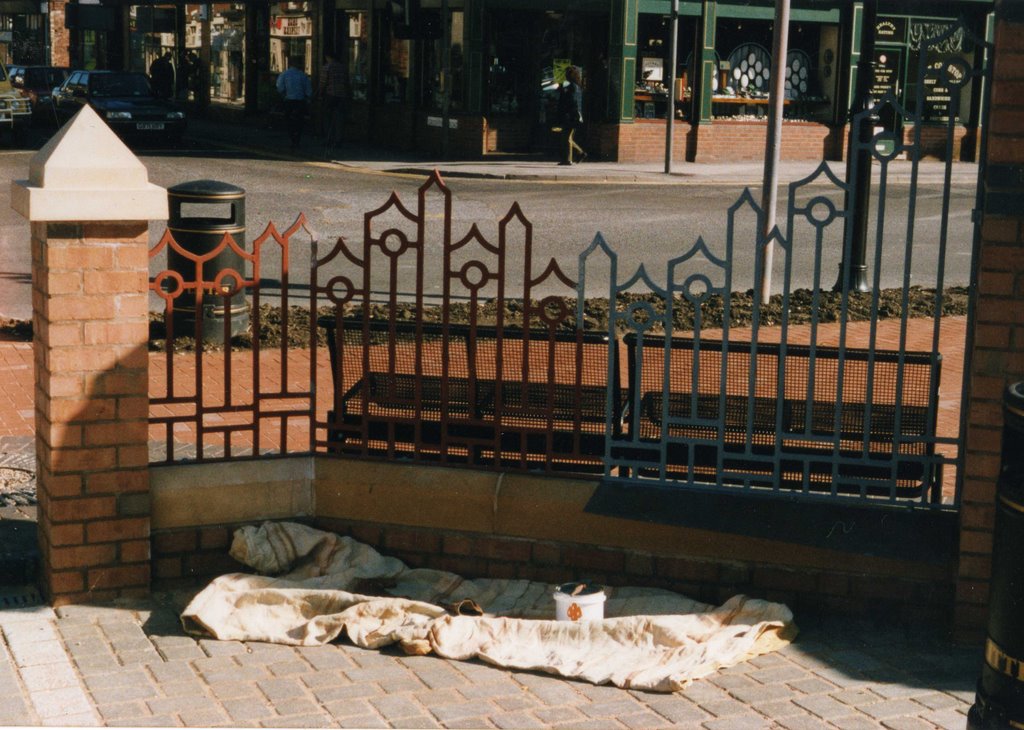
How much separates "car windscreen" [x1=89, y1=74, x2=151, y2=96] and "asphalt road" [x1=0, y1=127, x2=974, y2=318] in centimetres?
243

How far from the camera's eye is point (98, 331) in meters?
5.55

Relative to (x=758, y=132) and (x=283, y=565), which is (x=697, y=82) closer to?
(x=758, y=132)

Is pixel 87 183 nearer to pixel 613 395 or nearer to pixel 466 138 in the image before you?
pixel 613 395

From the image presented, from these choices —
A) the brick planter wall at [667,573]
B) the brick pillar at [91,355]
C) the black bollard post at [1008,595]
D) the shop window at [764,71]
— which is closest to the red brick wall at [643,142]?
the shop window at [764,71]

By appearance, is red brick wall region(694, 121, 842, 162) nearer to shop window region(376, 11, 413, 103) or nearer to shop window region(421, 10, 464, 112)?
shop window region(421, 10, 464, 112)

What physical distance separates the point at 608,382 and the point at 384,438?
38.7 inches

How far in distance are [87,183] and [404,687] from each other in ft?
7.06

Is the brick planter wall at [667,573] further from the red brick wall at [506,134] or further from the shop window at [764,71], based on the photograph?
the shop window at [764,71]

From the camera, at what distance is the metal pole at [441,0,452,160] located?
27.1 metres

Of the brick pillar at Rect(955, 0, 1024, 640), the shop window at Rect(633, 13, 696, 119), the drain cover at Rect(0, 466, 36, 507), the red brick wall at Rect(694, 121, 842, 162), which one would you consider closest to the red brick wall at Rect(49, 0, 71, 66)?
the shop window at Rect(633, 13, 696, 119)

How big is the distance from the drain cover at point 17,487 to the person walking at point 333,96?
2206 centimetres

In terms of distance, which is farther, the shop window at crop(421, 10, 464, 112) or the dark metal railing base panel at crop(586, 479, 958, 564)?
the shop window at crop(421, 10, 464, 112)

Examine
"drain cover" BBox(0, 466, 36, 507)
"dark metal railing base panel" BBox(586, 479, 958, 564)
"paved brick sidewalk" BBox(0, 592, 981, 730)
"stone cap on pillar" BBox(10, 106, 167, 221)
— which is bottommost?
"paved brick sidewalk" BBox(0, 592, 981, 730)

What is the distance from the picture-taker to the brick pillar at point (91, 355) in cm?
543
